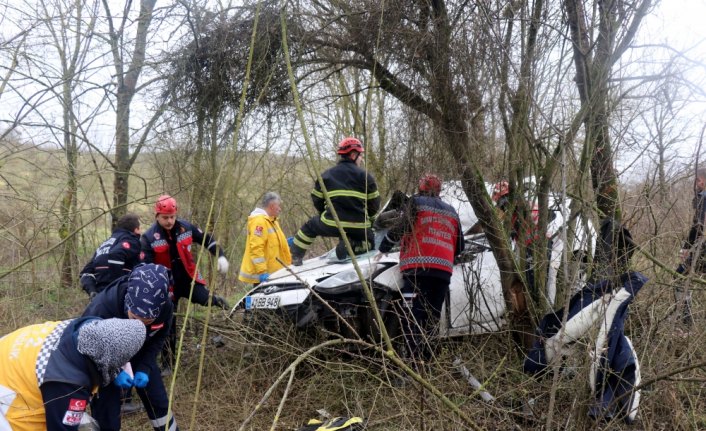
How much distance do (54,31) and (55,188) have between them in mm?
1822

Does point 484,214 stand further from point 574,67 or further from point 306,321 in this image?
point 306,321

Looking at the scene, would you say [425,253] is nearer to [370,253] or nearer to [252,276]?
[370,253]

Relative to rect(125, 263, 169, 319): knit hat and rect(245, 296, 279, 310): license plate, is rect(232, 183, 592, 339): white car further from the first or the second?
rect(125, 263, 169, 319): knit hat

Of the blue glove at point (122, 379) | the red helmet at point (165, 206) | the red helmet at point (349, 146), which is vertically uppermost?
the red helmet at point (349, 146)

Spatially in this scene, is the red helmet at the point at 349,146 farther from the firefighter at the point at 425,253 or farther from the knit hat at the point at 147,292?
the knit hat at the point at 147,292

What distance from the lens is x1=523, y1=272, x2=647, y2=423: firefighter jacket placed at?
3479mm

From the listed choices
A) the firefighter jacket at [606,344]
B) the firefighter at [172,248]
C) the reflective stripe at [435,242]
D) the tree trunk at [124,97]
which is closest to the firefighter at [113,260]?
the firefighter at [172,248]

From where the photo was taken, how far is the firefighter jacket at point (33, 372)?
2.80 metres

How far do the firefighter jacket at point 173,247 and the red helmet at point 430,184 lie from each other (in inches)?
83.7

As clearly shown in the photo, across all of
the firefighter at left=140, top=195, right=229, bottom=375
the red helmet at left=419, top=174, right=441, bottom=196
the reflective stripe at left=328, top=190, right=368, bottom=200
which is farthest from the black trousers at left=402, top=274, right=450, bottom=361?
the firefighter at left=140, top=195, right=229, bottom=375

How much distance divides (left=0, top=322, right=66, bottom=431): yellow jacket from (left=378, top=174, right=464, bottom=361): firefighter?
2747 millimetres

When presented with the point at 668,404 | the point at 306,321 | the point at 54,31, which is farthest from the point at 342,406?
the point at 54,31

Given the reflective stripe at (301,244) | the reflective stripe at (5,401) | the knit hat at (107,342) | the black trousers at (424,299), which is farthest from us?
the reflective stripe at (301,244)

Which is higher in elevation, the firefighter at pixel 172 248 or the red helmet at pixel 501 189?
the red helmet at pixel 501 189
